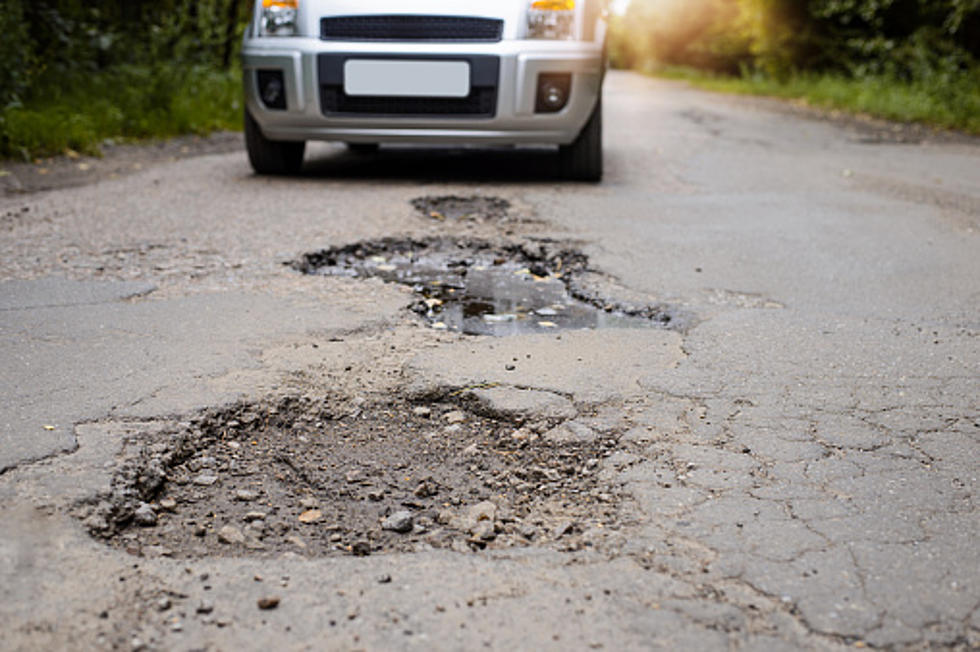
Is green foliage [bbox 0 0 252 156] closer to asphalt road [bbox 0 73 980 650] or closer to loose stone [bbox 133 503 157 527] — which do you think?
asphalt road [bbox 0 73 980 650]

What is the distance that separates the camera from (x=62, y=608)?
1.68 meters

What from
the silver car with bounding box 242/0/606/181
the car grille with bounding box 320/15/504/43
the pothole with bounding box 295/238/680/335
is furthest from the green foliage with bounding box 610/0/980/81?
the pothole with bounding box 295/238/680/335

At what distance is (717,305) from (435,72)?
3013mm

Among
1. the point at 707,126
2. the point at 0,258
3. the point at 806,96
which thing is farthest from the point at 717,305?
the point at 806,96

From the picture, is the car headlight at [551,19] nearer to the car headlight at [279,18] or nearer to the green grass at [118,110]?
the car headlight at [279,18]

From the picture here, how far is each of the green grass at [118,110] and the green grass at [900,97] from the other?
26.6 ft

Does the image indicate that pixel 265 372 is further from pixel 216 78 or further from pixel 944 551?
pixel 216 78

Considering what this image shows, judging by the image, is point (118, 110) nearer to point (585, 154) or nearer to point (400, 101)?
point (400, 101)

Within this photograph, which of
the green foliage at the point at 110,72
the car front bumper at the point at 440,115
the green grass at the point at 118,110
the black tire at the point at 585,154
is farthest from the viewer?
the green foliage at the point at 110,72

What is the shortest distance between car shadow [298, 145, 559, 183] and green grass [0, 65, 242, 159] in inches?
58.6

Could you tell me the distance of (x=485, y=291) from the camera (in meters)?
3.86

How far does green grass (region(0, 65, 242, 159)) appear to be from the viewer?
7.00 m

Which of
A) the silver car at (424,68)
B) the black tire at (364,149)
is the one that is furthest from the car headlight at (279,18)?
the black tire at (364,149)

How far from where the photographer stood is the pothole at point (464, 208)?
5.20 metres
